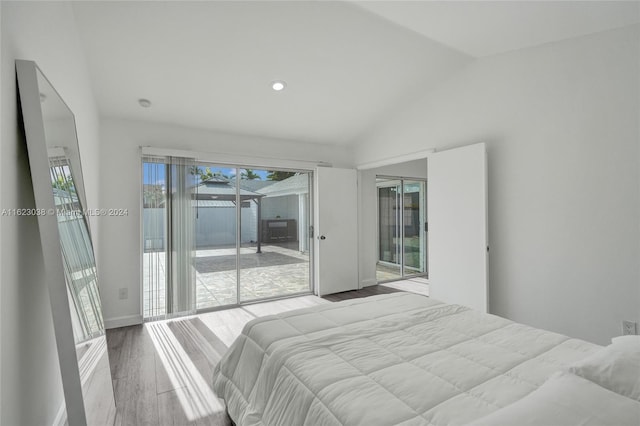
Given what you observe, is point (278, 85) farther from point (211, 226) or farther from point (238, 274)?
point (238, 274)

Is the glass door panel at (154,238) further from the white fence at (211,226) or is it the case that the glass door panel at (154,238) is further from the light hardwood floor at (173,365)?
the light hardwood floor at (173,365)

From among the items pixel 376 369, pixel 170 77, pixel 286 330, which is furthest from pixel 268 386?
pixel 170 77

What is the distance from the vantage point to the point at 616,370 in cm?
97

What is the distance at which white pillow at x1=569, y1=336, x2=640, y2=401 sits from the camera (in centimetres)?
93

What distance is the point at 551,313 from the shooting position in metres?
2.80

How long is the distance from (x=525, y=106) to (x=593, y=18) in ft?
2.54

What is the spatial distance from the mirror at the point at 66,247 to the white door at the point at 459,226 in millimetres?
3205

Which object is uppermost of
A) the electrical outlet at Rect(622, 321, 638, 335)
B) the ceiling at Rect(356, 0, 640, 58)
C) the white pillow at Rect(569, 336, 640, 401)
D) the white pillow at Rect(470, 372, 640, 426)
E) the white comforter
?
the ceiling at Rect(356, 0, 640, 58)

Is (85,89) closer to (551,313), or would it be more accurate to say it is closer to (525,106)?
(525,106)

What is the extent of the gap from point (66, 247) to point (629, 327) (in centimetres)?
382

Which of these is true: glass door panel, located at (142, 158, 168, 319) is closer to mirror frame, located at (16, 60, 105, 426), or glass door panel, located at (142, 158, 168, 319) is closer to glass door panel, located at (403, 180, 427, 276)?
mirror frame, located at (16, 60, 105, 426)

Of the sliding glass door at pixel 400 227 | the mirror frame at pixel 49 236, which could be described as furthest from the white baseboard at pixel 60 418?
the sliding glass door at pixel 400 227

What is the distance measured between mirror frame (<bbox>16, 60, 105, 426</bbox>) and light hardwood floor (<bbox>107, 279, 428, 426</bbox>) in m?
0.64

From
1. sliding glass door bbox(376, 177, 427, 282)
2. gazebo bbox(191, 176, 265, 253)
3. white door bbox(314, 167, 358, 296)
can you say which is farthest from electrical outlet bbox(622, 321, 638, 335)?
gazebo bbox(191, 176, 265, 253)
